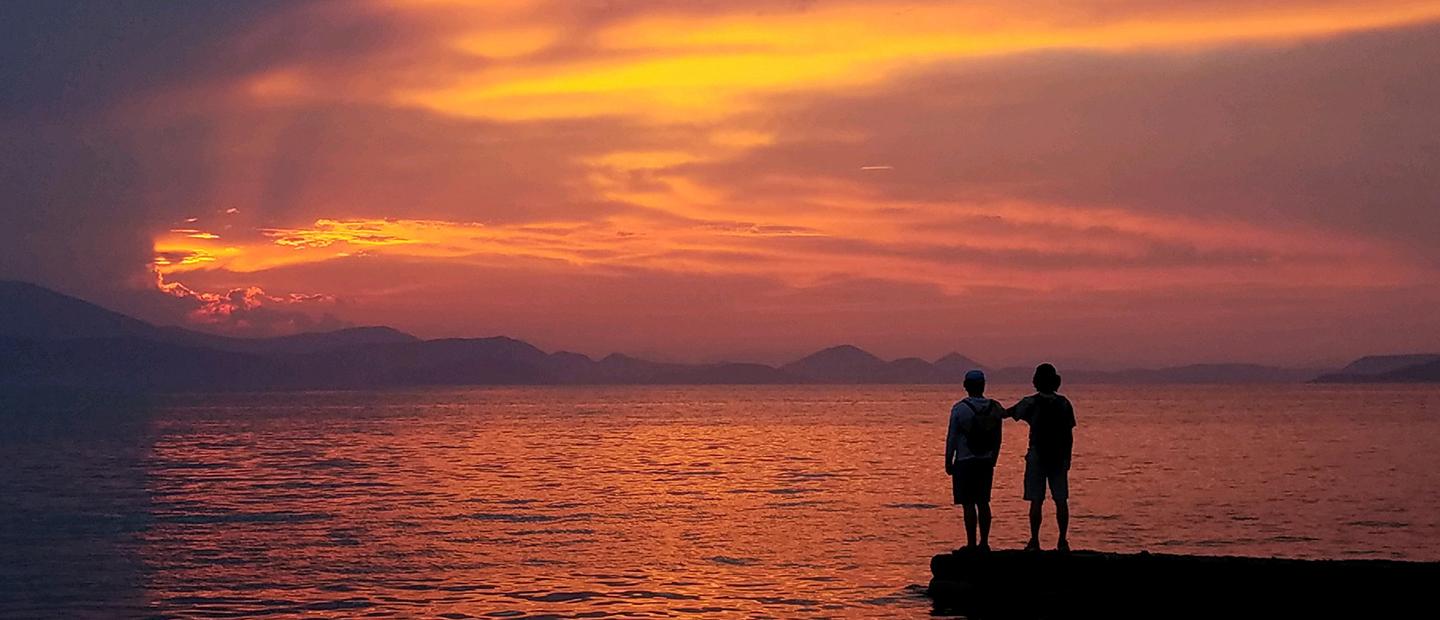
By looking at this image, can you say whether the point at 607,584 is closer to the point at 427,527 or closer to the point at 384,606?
the point at 384,606

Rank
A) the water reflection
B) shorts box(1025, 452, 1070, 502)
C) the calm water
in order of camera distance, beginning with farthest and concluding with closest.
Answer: the water reflection < the calm water < shorts box(1025, 452, 1070, 502)

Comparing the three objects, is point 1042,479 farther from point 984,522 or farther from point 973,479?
point 984,522

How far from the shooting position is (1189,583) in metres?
19.7

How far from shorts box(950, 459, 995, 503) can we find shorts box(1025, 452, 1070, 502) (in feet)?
1.74

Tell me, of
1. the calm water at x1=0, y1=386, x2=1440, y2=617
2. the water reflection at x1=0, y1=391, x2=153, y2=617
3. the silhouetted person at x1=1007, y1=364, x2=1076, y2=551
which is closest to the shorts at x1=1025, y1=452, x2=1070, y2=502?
the silhouetted person at x1=1007, y1=364, x2=1076, y2=551

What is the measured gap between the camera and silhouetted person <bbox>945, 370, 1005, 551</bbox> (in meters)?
19.7

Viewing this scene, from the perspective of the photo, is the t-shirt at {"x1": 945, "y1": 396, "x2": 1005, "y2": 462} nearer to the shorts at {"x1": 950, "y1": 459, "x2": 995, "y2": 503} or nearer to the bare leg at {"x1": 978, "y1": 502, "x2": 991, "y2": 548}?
the shorts at {"x1": 950, "y1": 459, "x2": 995, "y2": 503}

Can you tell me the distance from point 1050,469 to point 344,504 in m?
26.6

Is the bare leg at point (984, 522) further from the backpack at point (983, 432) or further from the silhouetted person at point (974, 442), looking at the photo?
the backpack at point (983, 432)

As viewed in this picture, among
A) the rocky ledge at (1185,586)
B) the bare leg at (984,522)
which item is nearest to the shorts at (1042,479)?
the bare leg at (984,522)

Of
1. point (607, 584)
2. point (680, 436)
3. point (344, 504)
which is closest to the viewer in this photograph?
point (607, 584)

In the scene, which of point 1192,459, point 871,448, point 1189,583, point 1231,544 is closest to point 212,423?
point 871,448

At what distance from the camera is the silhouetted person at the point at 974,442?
1973 centimetres

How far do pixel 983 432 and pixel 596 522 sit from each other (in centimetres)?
1722
